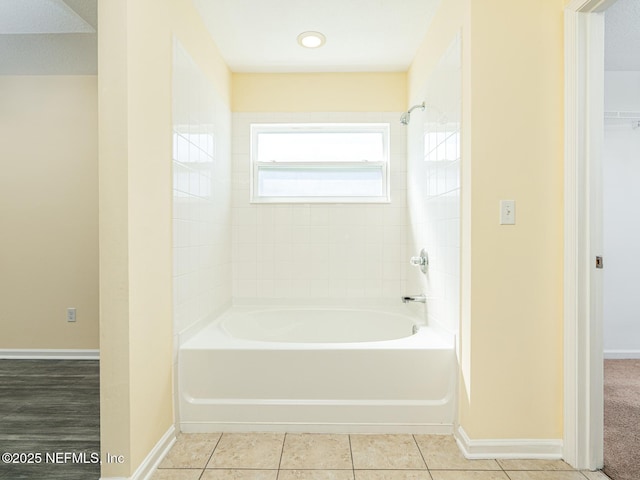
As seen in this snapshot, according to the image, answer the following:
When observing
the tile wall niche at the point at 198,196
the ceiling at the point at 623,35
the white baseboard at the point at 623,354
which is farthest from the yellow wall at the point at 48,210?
the white baseboard at the point at 623,354

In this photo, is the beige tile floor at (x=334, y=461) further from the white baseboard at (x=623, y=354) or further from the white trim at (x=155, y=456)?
the white baseboard at (x=623, y=354)

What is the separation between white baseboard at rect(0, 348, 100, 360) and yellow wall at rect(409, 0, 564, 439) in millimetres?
3016

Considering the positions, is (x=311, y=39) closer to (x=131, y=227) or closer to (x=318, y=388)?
(x=131, y=227)

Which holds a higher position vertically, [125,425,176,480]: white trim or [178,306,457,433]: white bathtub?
[178,306,457,433]: white bathtub

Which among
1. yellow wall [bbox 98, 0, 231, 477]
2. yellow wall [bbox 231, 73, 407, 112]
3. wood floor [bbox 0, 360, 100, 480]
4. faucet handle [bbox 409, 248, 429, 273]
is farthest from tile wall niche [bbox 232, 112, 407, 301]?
yellow wall [bbox 98, 0, 231, 477]

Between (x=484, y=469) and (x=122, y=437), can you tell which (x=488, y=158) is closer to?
(x=484, y=469)

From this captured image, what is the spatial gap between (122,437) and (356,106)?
2623 mm

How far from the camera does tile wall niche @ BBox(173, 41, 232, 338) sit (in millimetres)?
1971

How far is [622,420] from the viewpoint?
6.95ft

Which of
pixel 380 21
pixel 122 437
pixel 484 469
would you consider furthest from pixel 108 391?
pixel 380 21

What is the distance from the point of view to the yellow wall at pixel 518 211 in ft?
5.67

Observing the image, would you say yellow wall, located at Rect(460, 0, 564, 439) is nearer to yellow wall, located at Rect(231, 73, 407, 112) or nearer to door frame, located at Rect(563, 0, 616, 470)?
door frame, located at Rect(563, 0, 616, 470)

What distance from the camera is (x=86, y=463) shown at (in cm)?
170

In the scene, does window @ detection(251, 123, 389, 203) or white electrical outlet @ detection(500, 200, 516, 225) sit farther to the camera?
window @ detection(251, 123, 389, 203)
